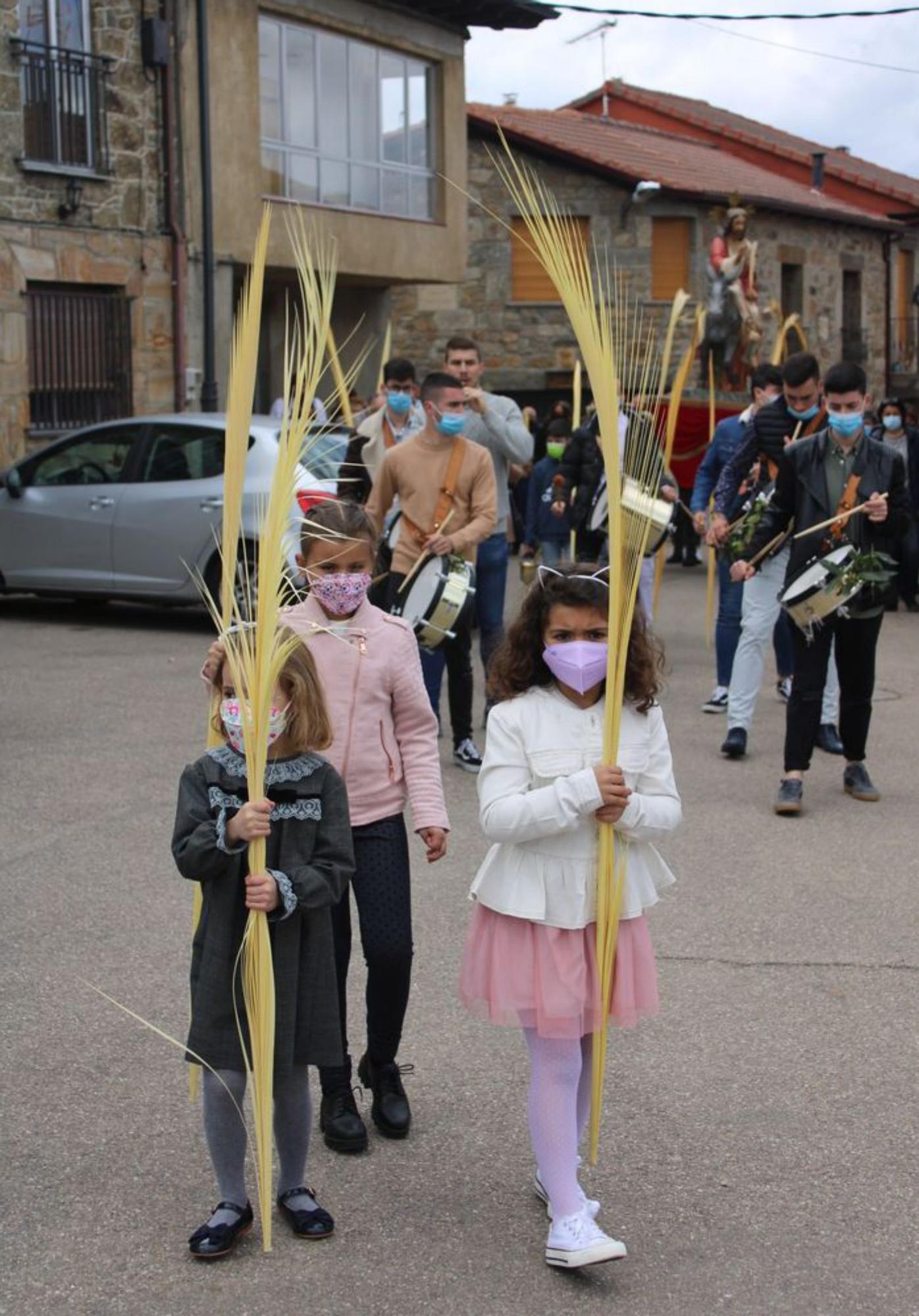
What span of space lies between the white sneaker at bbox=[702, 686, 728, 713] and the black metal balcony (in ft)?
34.0

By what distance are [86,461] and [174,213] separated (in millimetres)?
5975

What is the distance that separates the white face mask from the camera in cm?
345

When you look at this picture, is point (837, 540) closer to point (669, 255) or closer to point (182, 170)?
→ point (182, 170)

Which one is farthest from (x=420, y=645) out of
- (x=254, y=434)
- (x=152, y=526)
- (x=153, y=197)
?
(x=153, y=197)

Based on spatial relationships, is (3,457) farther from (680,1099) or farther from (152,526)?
→ (680,1099)

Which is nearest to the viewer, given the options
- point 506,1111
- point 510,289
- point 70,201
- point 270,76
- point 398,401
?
point 506,1111

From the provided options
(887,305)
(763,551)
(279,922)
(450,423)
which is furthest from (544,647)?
(887,305)

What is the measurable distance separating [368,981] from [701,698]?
6.68 meters

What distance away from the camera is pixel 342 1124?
4039mm

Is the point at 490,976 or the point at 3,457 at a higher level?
the point at 3,457

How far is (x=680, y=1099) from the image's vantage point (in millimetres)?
4332

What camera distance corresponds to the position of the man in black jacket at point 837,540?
7508 mm

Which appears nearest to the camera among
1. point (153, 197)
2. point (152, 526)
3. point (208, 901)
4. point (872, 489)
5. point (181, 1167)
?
point (208, 901)

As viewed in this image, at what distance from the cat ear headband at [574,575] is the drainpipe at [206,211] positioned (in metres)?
16.1
